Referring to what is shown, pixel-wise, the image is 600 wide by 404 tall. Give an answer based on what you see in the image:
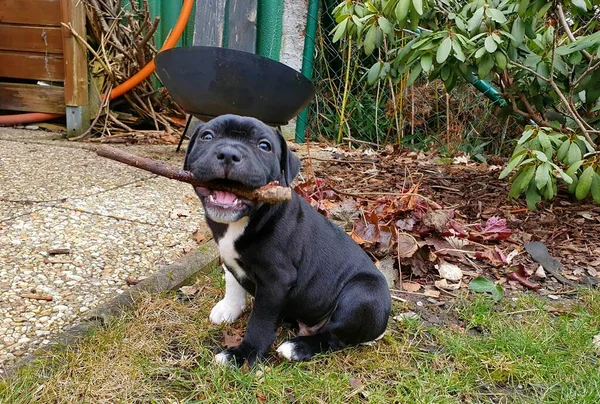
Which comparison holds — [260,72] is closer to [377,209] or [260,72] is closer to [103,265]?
[377,209]

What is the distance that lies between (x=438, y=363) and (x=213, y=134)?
4.57 feet

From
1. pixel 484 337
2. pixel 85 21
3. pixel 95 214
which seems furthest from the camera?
pixel 85 21

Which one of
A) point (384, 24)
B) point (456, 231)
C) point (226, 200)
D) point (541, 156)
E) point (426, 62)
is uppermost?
point (384, 24)

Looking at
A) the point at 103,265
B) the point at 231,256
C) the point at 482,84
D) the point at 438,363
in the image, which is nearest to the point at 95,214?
the point at 103,265

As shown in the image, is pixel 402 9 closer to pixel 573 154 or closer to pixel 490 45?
pixel 490 45

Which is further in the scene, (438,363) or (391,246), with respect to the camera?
(391,246)

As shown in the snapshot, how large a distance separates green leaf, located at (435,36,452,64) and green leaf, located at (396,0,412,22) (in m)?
0.32

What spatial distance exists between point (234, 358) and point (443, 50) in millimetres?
2418

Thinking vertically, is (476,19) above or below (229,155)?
above

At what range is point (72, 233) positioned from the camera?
10.9ft

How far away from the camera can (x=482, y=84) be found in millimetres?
5660

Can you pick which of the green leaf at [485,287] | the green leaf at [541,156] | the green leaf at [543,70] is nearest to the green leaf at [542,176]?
the green leaf at [541,156]

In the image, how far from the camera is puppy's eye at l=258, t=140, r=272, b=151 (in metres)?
2.17

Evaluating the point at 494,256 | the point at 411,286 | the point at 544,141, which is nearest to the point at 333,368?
the point at 411,286
